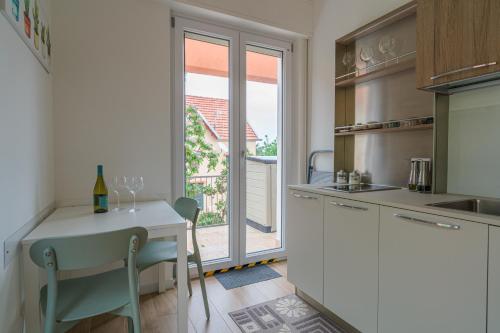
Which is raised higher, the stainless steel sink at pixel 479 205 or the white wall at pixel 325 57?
the white wall at pixel 325 57

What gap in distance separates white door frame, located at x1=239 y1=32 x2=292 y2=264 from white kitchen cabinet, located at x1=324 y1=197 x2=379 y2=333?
1.12 m

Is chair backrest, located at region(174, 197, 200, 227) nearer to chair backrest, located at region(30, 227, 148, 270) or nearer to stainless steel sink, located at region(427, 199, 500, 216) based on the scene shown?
chair backrest, located at region(30, 227, 148, 270)

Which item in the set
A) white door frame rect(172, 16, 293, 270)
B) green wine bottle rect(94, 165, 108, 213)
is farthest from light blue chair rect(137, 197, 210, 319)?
white door frame rect(172, 16, 293, 270)

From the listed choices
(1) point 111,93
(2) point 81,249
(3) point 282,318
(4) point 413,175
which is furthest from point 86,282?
(4) point 413,175

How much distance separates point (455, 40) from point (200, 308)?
2.39 m

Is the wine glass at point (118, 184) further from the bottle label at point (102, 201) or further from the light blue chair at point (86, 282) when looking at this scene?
the light blue chair at point (86, 282)

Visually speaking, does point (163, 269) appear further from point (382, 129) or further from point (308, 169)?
point (382, 129)

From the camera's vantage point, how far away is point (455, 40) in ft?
4.90

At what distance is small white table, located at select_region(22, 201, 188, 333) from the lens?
1268mm

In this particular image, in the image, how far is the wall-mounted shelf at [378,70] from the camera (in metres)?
1.98

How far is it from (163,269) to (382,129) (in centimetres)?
212

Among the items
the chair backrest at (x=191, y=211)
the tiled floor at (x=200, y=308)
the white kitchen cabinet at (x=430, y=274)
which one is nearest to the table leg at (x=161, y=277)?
the tiled floor at (x=200, y=308)

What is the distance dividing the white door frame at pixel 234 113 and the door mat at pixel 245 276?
0.30 feet

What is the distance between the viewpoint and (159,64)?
2.38 m
